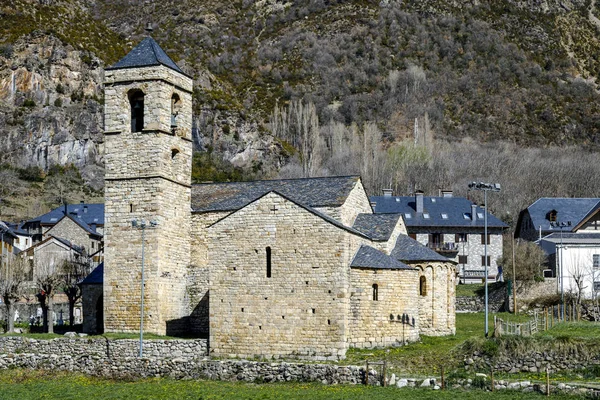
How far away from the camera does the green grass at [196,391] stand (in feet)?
102

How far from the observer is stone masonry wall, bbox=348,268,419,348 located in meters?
42.4

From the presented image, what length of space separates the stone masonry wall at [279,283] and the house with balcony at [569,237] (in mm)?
23479

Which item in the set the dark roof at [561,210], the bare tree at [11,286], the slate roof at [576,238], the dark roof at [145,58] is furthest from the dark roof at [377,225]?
the dark roof at [561,210]

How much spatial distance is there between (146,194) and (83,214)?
52.5 metres

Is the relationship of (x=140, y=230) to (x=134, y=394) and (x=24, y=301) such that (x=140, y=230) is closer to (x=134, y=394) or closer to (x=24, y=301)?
(x=134, y=394)

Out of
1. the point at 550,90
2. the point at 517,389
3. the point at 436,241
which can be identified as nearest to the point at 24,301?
the point at 436,241

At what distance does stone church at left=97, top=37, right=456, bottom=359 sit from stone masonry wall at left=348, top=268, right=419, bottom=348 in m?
0.06

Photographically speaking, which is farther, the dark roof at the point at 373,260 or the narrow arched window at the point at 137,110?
the narrow arched window at the point at 137,110

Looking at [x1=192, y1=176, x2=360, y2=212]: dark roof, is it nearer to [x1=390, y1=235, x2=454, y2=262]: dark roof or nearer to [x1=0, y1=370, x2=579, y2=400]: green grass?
[x1=390, y1=235, x2=454, y2=262]: dark roof

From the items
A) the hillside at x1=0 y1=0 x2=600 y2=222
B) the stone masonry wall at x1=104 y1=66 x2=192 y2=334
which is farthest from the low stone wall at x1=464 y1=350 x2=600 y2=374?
the hillside at x1=0 y1=0 x2=600 y2=222

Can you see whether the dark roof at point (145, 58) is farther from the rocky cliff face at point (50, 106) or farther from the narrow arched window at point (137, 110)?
the rocky cliff face at point (50, 106)

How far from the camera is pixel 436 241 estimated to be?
274 ft

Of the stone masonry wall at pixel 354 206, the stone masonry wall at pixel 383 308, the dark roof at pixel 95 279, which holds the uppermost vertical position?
the stone masonry wall at pixel 354 206

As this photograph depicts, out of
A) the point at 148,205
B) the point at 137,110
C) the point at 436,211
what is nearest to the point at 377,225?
the point at 148,205
